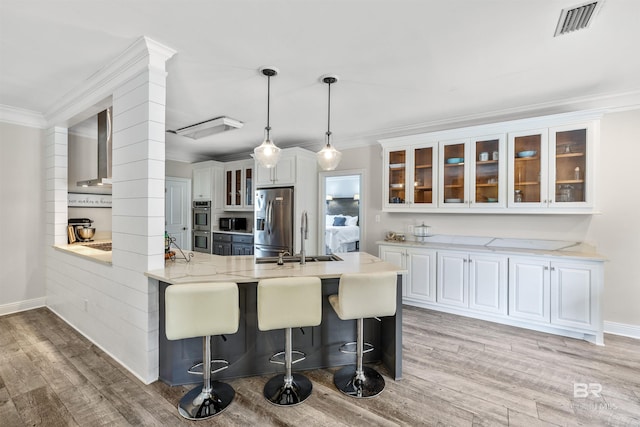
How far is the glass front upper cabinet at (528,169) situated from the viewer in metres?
3.33

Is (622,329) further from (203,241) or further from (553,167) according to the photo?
(203,241)

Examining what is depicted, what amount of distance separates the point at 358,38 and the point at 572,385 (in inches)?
120

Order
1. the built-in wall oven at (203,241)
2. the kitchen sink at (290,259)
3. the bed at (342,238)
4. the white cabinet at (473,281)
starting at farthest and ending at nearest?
the built-in wall oven at (203,241) < the bed at (342,238) < the white cabinet at (473,281) < the kitchen sink at (290,259)

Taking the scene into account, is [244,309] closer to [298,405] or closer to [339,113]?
[298,405]

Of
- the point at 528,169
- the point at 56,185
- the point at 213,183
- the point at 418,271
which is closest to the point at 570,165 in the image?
the point at 528,169

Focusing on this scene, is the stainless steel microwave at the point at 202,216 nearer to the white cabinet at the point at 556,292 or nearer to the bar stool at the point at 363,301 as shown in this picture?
the bar stool at the point at 363,301

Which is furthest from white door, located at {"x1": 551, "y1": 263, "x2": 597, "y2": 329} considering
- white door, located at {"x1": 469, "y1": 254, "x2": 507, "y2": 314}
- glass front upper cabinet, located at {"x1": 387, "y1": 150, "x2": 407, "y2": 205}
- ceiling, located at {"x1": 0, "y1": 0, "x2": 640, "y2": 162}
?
glass front upper cabinet, located at {"x1": 387, "y1": 150, "x2": 407, "y2": 205}

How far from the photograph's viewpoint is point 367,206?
15.8ft

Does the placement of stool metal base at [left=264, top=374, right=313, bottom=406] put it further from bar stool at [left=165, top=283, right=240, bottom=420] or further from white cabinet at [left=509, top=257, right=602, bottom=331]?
white cabinet at [left=509, top=257, right=602, bottom=331]

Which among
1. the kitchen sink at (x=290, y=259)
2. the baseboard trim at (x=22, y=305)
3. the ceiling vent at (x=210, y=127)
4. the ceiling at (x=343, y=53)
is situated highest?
the ceiling at (x=343, y=53)

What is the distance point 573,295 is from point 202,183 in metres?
6.02

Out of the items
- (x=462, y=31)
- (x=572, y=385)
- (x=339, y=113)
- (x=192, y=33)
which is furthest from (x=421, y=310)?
(x=192, y=33)

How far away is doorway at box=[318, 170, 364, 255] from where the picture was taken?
5.00 meters

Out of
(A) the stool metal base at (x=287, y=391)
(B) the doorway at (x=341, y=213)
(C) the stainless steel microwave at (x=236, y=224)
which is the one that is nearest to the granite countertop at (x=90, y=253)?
(A) the stool metal base at (x=287, y=391)
